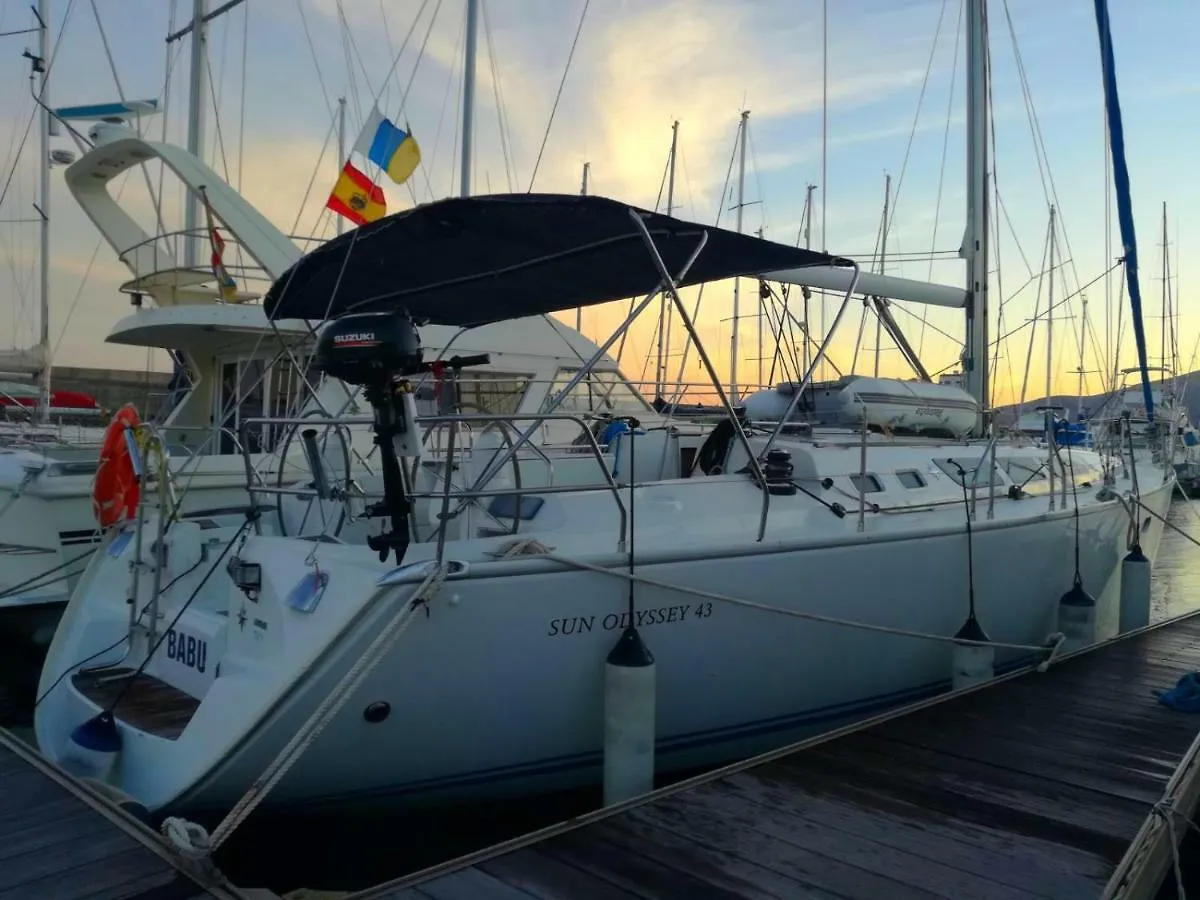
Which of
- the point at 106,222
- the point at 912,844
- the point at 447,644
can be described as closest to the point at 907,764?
the point at 912,844

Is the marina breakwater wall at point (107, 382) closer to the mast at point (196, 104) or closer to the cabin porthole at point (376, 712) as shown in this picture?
the mast at point (196, 104)

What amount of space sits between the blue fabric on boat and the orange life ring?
660cm

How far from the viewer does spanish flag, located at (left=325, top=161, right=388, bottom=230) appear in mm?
11219

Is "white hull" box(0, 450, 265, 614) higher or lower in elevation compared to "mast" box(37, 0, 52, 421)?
lower

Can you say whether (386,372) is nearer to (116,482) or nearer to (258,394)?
(116,482)

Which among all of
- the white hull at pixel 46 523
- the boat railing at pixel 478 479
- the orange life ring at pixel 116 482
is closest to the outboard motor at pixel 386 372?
the boat railing at pixel 478 479

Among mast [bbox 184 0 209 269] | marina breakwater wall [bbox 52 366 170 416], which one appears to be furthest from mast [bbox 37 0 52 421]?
marina breakwater wall [bbox 52 366 170 416]

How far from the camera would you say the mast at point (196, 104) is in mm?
13898

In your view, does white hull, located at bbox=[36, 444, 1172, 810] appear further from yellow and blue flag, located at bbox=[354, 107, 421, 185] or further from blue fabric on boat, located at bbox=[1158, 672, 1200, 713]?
yellow and blue flag, located at bbox=[354, 107, 421, 185]

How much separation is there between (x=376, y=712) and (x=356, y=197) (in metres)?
8.50

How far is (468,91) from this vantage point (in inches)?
548

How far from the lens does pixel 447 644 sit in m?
4.13

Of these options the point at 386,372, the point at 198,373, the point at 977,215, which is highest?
the point at 977,215


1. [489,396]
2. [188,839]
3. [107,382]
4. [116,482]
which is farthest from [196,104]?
[107,382]
